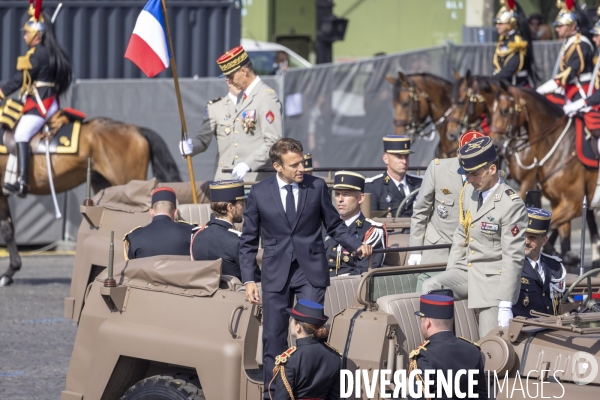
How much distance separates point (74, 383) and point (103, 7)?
11.3 metres

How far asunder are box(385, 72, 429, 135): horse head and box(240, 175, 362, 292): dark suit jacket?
32.4ft

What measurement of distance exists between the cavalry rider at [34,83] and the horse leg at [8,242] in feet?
1.10

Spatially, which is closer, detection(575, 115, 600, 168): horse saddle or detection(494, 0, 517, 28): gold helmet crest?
detection(575, 115, 600, 168): horse saddle

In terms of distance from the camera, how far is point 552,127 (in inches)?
544

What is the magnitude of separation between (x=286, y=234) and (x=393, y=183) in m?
3.71

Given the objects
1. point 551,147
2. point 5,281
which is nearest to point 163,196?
point 5,281

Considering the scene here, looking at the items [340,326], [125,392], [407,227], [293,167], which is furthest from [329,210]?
[407,227]

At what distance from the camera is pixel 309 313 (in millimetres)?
5809

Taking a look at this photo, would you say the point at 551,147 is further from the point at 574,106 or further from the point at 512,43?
the point at 512,43

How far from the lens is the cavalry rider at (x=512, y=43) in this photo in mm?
16109

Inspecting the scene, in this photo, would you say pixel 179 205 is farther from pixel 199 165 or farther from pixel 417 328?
pixel 199 165

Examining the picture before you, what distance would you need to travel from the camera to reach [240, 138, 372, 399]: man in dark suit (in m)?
6.36

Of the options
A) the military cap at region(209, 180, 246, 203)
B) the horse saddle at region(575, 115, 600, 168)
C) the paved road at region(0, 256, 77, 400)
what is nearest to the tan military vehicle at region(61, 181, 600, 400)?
the military cap at region(209, 180, 246, 203)

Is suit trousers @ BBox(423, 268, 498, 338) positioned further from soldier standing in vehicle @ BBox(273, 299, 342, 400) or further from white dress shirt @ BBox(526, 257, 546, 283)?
soldier standing in vehicle @ BBox(273, 299, 342, 400)
